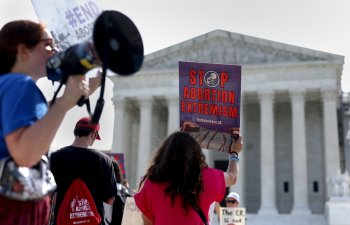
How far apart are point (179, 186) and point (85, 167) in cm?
144

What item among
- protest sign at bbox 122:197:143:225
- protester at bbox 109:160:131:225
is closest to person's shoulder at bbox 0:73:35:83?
protest sign at bbox 122:197:143:225

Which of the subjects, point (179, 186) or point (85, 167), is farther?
point (85, 167)

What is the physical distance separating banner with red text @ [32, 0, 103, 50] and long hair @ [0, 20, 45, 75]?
3.04 ft

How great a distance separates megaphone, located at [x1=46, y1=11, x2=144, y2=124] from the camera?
2.26 m

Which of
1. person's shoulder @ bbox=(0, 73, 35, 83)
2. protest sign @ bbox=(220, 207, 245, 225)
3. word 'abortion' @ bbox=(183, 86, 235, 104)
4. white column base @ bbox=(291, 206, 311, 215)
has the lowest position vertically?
white column base @ bbox=(291, 206, 311, 215)

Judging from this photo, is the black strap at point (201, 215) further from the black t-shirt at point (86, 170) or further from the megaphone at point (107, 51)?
the megaphone at point (107, 51)

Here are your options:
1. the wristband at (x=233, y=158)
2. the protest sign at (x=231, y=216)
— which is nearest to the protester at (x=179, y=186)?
the wristband at (x=233, y=158)

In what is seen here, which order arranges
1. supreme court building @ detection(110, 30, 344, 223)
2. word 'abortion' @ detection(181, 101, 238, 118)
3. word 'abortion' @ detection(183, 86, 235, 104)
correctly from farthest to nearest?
supreme court building @ detection(110, 30, 344, 223), word 'abortion' @ detection(183, 86, 235, 104), word 'abortion' @ detection(181, 101, 238, 118)

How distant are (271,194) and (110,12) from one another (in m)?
36.3

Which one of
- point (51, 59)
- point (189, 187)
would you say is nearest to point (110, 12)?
point (51, 59)

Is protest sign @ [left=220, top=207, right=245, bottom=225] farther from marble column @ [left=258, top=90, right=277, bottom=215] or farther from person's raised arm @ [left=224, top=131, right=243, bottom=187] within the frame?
marble column @ [left=258, top=90, right=277, bottom=215]

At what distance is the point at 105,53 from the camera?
2281 mm

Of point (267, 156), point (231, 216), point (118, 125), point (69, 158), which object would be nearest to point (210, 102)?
point (69, 158)

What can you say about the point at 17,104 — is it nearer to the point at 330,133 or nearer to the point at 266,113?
the point at 330,133
